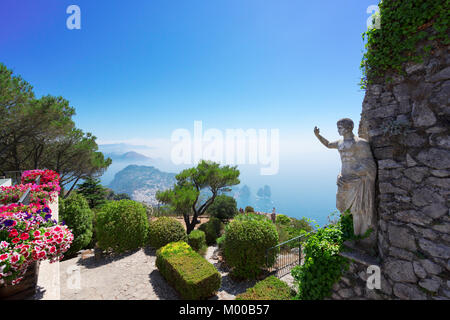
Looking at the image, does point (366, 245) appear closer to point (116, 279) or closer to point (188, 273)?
point (188, 273)

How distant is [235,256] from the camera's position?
276 inches

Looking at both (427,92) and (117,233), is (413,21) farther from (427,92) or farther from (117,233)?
(117,233)

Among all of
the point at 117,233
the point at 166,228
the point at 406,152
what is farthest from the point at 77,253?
the point at 406,152

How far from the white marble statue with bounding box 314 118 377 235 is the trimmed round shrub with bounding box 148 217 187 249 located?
713cm

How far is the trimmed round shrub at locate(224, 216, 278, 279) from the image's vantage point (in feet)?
22.6

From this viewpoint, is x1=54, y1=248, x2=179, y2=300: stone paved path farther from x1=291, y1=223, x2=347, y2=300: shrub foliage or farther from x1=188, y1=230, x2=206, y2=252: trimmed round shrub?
x1=291, y1=223, x2=347, y2=300: shrub foliage

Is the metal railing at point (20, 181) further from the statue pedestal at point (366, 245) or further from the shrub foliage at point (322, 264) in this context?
the statue pedestal at point (366, 245)

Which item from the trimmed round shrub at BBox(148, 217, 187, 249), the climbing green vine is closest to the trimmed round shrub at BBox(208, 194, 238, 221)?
the trimmed round shrub at BBox(148, 217, 187, 249)

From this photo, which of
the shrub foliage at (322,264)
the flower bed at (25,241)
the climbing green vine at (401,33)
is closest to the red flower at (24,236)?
the flower bed at (25,241)

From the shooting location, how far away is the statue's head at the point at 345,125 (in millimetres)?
3225

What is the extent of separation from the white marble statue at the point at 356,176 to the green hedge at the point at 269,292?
259 cm

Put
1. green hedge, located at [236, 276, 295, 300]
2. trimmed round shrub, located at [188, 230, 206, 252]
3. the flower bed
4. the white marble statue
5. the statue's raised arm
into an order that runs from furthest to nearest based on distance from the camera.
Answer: trimmed round shrub, located at [188, 230, 206, 252] → green hedge, located at [236, 276, 295, 300] → the statue's raised arm → the white marble statue → the flower bed
